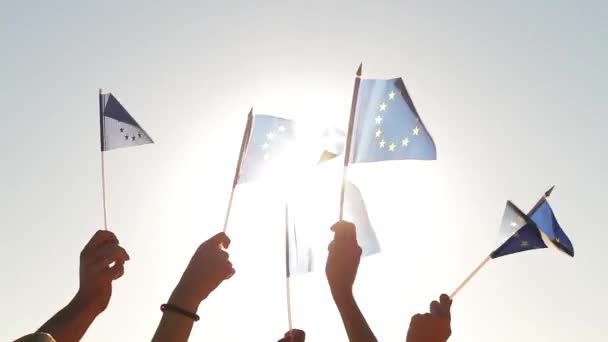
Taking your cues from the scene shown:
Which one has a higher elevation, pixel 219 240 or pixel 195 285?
pixel 219 240

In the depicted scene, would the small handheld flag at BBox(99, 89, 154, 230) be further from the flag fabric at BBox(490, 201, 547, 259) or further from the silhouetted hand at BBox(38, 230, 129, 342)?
Answer: the flag fabric at BBox(490, 201, 547, 259)

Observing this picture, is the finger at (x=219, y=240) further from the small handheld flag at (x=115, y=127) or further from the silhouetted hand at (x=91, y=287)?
the small handheld flag at (x=115, y=127)

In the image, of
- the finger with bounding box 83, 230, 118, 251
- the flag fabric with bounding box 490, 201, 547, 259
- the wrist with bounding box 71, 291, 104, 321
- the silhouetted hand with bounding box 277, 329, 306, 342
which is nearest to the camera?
the wrist with bounding box 71, 291, 104, 321

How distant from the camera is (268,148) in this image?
8.62 meters

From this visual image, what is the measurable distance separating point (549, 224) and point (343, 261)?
6967mm

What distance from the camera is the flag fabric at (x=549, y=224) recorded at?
9.26 meters

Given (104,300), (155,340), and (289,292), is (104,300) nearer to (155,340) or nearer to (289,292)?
(155,340)

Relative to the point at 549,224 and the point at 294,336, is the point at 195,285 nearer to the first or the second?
the point at 294,336

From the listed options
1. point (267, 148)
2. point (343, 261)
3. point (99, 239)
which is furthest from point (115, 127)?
point (343, 261)

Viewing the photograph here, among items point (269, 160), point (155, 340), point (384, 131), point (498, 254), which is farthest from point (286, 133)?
point (155, 340)

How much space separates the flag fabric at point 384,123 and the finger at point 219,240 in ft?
15.0

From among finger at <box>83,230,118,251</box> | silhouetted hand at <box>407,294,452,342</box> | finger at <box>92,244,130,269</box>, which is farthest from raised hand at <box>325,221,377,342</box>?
finger at <box>83,230,118,251</box>

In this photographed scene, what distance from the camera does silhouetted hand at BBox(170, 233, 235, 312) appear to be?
2.72m

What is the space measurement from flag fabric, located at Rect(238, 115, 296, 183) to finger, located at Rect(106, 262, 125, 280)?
4.50m
